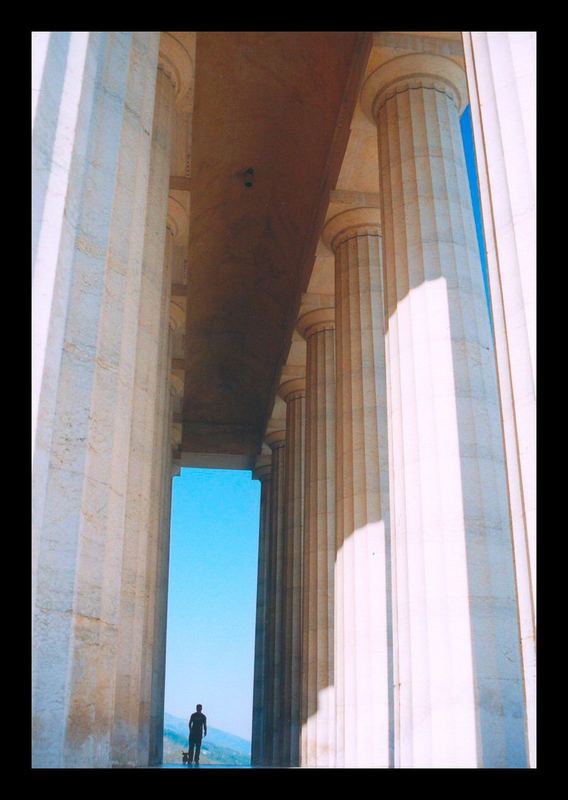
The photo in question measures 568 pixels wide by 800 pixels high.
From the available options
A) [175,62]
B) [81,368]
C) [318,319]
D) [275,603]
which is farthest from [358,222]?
[275,603]

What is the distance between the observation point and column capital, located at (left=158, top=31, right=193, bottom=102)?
150 feet

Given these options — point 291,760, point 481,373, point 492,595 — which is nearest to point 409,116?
point 481,373

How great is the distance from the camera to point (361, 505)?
4956 centimetres

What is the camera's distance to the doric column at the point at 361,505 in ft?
147

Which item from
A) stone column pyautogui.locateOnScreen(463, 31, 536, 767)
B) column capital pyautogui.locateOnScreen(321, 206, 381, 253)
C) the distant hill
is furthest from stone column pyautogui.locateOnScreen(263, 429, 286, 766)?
the distant hill

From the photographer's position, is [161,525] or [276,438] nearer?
[161,525]

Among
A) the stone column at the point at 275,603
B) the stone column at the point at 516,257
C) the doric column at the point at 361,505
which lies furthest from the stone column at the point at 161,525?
the stone column at the point at 516,257

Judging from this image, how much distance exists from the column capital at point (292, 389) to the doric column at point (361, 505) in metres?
27.8

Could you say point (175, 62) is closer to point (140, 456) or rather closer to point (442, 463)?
point (140, 456)

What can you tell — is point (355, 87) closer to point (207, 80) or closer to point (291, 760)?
point (207, 80)

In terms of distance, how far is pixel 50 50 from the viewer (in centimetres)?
1716

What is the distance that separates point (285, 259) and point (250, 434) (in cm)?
3971

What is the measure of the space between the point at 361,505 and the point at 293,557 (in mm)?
33952

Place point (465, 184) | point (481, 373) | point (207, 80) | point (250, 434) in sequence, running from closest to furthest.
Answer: point (481, 373)
point (465, 184)
point (207, 80)
point (250, 434)
